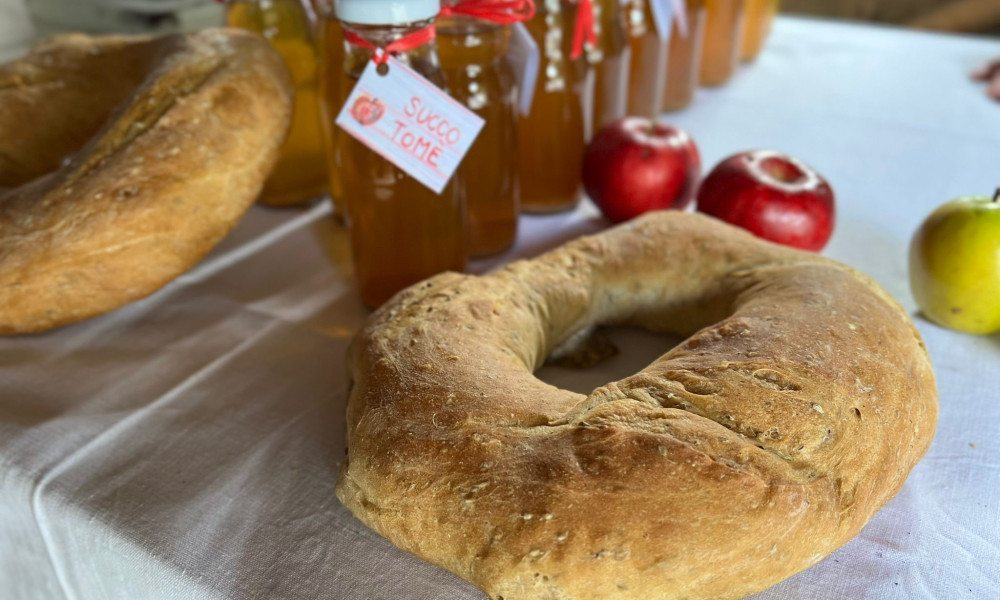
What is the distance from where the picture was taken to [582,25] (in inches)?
42.4

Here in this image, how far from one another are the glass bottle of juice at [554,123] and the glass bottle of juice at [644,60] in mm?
203

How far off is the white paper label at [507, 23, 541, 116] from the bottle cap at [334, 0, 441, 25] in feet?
0.73

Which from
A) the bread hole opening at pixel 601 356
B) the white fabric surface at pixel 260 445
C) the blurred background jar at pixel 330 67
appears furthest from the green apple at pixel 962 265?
the blurred background jar at pixel 330 67

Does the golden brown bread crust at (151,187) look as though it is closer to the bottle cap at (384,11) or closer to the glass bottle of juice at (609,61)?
the bottle cap at (384,11)

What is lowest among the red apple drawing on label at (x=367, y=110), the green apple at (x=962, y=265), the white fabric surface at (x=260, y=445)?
the white fabric surface at (x=260, y=445)

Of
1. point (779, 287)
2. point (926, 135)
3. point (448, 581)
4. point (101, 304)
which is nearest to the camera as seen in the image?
point (448, 581)

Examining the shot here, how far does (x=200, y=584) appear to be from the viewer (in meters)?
0.64

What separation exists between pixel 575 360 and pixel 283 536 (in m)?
0.37

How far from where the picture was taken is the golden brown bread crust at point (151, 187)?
84 cm

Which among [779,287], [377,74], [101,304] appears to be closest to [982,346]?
[779,287]

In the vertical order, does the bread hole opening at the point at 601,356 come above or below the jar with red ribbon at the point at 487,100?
below

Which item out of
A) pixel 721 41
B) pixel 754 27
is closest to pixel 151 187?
pixel 721 41

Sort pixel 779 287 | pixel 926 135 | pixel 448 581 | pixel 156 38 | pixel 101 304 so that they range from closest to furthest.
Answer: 1. pixel 448 581
2. pixel 779 287
3. pixel 101 304
4. pixel 156 38
5. pixel 926 135

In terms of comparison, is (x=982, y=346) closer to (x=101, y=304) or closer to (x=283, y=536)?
(x=283, y=536)
